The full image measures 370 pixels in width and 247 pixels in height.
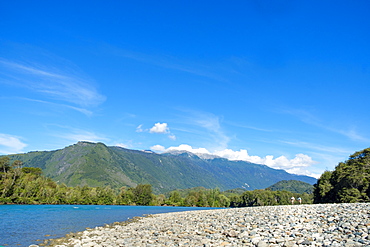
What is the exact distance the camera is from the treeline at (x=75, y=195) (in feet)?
385

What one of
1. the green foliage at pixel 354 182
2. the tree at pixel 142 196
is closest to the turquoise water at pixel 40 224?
the green foliage at pixel 354 182

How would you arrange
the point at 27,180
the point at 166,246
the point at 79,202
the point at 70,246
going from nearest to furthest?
the point at 166,246 → the point at 70,246 → the point at 27,180 → the point at 79,202

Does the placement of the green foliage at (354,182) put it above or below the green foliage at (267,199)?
above

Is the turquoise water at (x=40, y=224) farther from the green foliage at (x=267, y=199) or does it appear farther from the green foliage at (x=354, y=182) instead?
the green foliage at (x=267, y=199)

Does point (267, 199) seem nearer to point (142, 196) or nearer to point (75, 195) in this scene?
point (142, 196)

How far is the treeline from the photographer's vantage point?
117438mm

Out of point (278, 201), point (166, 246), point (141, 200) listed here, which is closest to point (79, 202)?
point (141, 200)

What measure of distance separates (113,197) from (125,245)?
163m

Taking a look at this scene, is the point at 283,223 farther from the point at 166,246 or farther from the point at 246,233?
the point at 166,246

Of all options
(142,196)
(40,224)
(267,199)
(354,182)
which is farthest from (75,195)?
(354,182)

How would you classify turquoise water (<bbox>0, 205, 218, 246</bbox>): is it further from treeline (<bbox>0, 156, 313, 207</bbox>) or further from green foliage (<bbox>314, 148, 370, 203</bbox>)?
treeline (<bbox>0, 156, 313, 207</bbox>)

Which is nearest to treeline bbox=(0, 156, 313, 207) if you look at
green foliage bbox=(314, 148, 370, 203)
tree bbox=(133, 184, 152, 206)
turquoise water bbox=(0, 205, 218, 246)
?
tree bbox=(133, 184, 152, 206)

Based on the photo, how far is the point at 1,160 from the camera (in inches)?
5157

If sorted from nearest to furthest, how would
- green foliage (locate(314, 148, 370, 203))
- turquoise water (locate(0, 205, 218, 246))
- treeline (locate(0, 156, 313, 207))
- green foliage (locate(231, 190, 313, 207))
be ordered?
turquoise water (locate(0, 205, 218, 246))
green foliage (locate(314, 148, 370, 203))
treeline (locate(0, 156, 313, 207))
green foliage (locate(231, 190, 313, 207))
